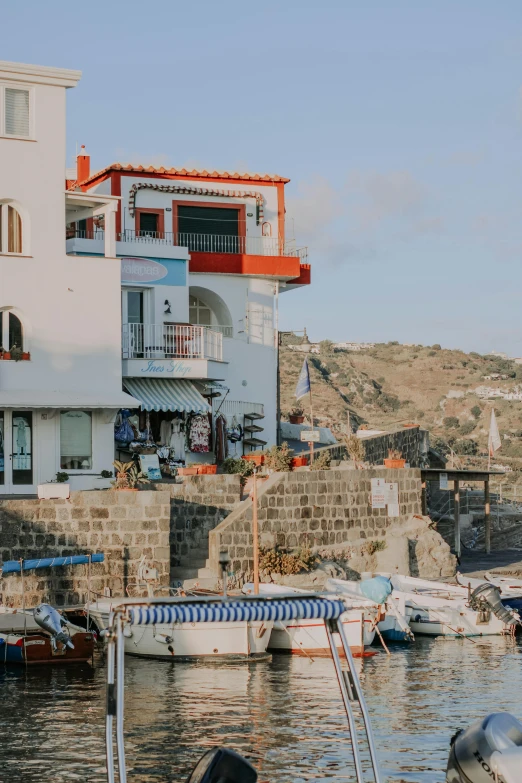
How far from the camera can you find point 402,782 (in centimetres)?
1471

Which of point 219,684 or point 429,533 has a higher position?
point 429,533

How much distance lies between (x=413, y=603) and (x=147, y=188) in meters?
18.0

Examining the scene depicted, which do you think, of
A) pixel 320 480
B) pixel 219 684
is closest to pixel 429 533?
pixel 320 480

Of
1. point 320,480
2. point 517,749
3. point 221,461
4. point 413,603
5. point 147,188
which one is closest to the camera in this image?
point 517,749

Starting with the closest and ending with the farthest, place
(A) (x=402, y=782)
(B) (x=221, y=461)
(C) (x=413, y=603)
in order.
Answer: (A) (x=402, y=782)
(C) (x=413, y=603)
(B) (x=221, y=461)

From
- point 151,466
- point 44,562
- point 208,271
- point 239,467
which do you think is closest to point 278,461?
point 239,467

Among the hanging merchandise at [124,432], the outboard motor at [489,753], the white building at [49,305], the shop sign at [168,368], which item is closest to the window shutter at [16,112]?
the white building at [49,305]

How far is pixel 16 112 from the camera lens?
1240 inches

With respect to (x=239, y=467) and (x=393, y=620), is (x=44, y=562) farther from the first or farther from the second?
(x=239, y=467)

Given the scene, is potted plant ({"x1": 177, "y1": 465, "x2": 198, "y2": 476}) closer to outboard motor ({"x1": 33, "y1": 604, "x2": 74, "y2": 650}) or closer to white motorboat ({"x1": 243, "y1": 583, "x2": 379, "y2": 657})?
white motorboat ({"x1": 243, "y1": 583, "x2": 379, "y2": 657})

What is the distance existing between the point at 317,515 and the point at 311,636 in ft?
20.9

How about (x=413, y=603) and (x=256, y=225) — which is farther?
(x=256, y=225)

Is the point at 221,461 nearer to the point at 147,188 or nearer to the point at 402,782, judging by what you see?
the point at 147,188

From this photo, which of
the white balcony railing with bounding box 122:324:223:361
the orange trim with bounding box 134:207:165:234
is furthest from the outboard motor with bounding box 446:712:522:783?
the orange trim with bounding box 134:207:165:234
